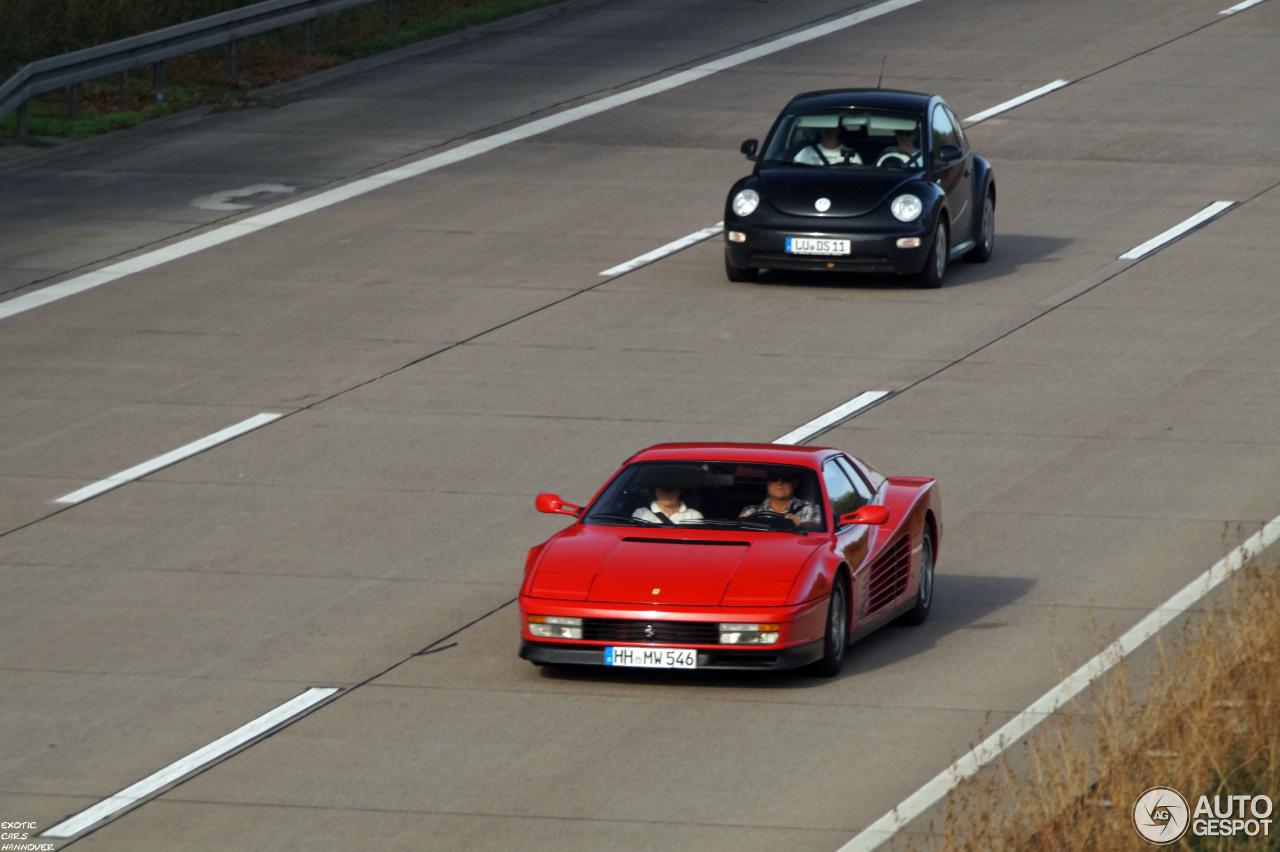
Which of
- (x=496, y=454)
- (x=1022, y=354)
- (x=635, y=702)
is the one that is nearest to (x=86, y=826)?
(x=635, y=702)

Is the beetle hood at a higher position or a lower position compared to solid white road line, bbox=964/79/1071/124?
higher

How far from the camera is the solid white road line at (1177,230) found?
23.9 meters

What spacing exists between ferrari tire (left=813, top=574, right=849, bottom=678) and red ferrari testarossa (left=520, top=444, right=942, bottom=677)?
10mm

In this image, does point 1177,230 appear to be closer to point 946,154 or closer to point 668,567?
point 946,154

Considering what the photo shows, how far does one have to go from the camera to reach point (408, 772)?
10211mm

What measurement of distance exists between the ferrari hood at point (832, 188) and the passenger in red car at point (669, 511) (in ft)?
32.6

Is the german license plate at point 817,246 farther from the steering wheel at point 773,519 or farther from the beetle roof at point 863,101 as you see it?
the steering wheel at point 773,519

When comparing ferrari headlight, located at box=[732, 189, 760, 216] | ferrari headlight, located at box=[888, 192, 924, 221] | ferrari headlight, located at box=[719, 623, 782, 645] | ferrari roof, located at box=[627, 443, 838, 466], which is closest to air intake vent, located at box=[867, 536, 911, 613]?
ferrari roof, located at box=[627, 443, 838, 466]

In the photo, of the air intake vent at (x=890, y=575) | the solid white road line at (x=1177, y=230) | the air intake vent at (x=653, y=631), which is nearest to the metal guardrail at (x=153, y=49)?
the solid white road line at (x=1177, y=230)

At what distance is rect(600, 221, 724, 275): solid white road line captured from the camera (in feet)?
77.3

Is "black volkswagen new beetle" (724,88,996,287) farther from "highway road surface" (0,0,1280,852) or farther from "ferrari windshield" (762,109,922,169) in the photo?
"highway road surface" (0,0,1280,852)

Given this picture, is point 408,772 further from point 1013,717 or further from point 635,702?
point 1013,717

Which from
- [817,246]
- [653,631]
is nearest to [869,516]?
[653,631]

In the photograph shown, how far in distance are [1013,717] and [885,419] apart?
7.14 m
